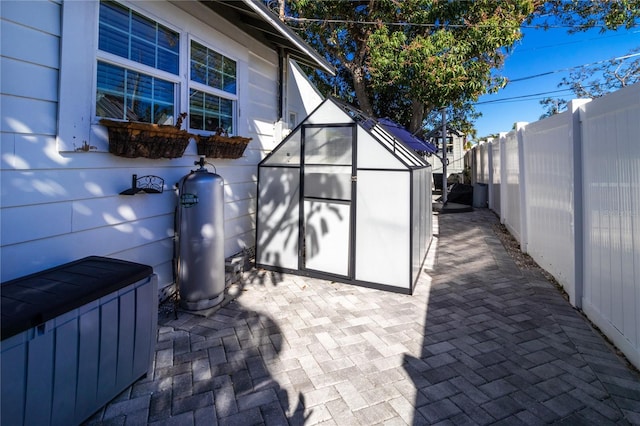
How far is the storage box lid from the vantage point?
4.64ft

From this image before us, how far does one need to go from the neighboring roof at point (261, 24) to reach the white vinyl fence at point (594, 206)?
141 inches

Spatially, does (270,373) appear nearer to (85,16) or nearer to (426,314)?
(426,314)

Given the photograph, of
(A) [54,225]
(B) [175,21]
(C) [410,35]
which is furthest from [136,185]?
(C) [410,35]

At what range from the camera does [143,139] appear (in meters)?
2.82

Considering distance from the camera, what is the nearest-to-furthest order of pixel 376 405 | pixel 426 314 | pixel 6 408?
pixel 6 408
pixel 376 405
pixel 426 314

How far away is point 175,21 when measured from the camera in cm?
342

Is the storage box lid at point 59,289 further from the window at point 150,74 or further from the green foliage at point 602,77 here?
the green foliage at point 602,77

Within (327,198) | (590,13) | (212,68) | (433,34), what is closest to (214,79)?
(212,68)

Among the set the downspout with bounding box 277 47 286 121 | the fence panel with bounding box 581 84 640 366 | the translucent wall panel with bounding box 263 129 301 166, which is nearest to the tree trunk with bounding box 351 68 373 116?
the downspout with bounding box 277 47 286 121

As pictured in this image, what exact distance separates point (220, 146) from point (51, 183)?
6.06 feet

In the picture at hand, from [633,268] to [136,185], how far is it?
163 inches

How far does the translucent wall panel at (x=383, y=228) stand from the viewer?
3627 millimetres

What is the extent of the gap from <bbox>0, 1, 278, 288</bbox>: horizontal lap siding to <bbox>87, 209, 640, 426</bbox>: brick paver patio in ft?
3.11

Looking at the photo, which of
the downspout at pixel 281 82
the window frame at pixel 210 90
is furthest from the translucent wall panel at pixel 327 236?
the downspout at pixel 281 82
